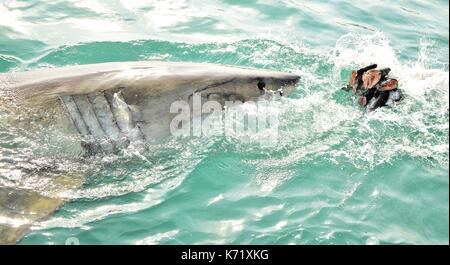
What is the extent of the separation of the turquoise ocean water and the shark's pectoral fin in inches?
4.0

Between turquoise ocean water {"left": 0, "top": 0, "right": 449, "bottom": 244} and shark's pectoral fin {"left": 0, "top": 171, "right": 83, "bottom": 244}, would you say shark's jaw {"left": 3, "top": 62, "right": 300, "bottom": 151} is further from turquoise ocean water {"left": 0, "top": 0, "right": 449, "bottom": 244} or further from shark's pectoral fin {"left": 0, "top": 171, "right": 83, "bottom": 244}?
shark's pectoral fin {"left": 0, "top": 171, "right": 83, "bottom": 244}

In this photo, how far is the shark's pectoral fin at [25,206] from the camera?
3.69m

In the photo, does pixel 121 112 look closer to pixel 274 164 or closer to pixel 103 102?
pixel 103 102

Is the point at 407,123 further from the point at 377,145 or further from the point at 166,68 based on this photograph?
the point at 166,68

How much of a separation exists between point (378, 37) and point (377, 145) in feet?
12.3

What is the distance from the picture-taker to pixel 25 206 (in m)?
3.91

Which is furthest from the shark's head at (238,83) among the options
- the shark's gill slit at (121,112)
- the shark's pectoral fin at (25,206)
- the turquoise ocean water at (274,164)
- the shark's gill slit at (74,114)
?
the shark's pectoral fin at (25,206)

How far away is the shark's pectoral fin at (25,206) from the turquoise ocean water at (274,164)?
4.0 inches

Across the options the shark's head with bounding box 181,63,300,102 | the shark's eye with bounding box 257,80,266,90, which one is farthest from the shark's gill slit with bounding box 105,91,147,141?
the shark's eye with bounding box 257,80,266,90

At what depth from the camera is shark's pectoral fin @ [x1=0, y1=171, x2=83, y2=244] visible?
3693mm

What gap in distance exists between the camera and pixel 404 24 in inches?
370

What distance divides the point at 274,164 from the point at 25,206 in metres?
2.20
